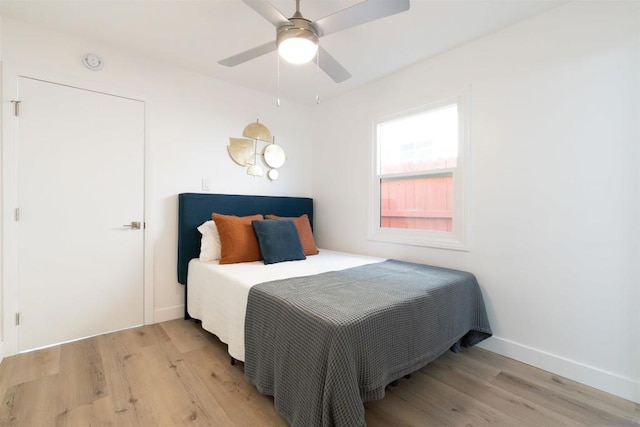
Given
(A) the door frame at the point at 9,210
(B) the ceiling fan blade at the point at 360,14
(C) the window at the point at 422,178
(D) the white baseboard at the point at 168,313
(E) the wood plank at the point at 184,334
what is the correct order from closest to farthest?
(B) the ceiling fan blade at the point at 360,14, (A) the door frame at the point at 9,210, (E) the wood plank at the point at 184,334, (C) the window at the point at 422,178, (D) the white baseboard at the point at 168,313

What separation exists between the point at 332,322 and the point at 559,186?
72.0 inches

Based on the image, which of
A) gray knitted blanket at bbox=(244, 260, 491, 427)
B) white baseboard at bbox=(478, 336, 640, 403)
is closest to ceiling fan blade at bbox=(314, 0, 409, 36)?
gray knitted blanket at bbox=(244, 260, 491, 427)

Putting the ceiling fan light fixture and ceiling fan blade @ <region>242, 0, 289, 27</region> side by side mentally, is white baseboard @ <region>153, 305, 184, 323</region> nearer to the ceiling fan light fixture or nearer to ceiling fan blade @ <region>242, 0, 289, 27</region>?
the ceiling fan light fixture

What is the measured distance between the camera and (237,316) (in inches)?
72.9

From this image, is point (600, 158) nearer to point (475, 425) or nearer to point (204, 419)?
point (475, 425)

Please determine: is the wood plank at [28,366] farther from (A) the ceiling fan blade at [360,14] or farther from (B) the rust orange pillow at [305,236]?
(A) the ceiling fan blade at [360,14]

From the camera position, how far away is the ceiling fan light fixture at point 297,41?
1.62 meters

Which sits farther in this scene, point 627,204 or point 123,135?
point 123,135

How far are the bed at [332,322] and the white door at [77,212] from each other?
66 cm

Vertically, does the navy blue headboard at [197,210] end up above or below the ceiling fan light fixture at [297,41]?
below

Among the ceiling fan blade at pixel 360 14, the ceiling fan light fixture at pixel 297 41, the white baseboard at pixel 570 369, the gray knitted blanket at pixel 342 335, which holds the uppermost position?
the ceiling fan blade at pixel 360 14

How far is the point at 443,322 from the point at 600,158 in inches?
55.6

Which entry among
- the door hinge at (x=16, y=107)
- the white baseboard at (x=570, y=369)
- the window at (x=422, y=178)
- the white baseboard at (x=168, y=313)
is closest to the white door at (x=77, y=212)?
the door hinge at (x=16, y=107)

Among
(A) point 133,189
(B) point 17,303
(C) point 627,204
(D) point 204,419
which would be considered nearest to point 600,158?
(C) point 627,204
